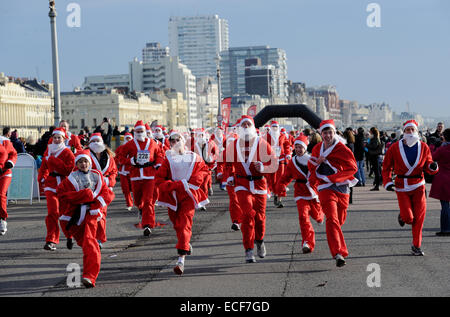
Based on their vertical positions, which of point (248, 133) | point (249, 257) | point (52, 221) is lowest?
point (249, 257)

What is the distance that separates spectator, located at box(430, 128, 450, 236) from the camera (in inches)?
446

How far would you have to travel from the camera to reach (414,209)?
9.91 meters

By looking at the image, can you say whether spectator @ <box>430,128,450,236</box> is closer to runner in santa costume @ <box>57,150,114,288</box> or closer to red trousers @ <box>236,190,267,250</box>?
red trousers @ <box>236,190,267,250</box>

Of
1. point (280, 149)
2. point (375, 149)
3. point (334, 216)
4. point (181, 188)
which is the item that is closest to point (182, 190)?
point (181, 188)

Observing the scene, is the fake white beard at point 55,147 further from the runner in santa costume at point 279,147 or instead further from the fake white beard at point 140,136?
the runner in santa costume at point 279,147

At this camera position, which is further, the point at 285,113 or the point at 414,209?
the point at 285,113

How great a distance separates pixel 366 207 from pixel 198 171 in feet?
24.2

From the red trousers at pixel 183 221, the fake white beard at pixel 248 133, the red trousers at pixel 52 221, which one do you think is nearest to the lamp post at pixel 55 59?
the red trousers at pixel 52 221

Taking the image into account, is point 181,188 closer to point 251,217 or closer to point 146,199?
point 251,217

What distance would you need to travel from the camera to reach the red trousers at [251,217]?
934 cm

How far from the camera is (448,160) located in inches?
452

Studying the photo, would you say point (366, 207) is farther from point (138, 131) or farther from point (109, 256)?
point (109, 256)

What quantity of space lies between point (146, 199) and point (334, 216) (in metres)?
4.54
